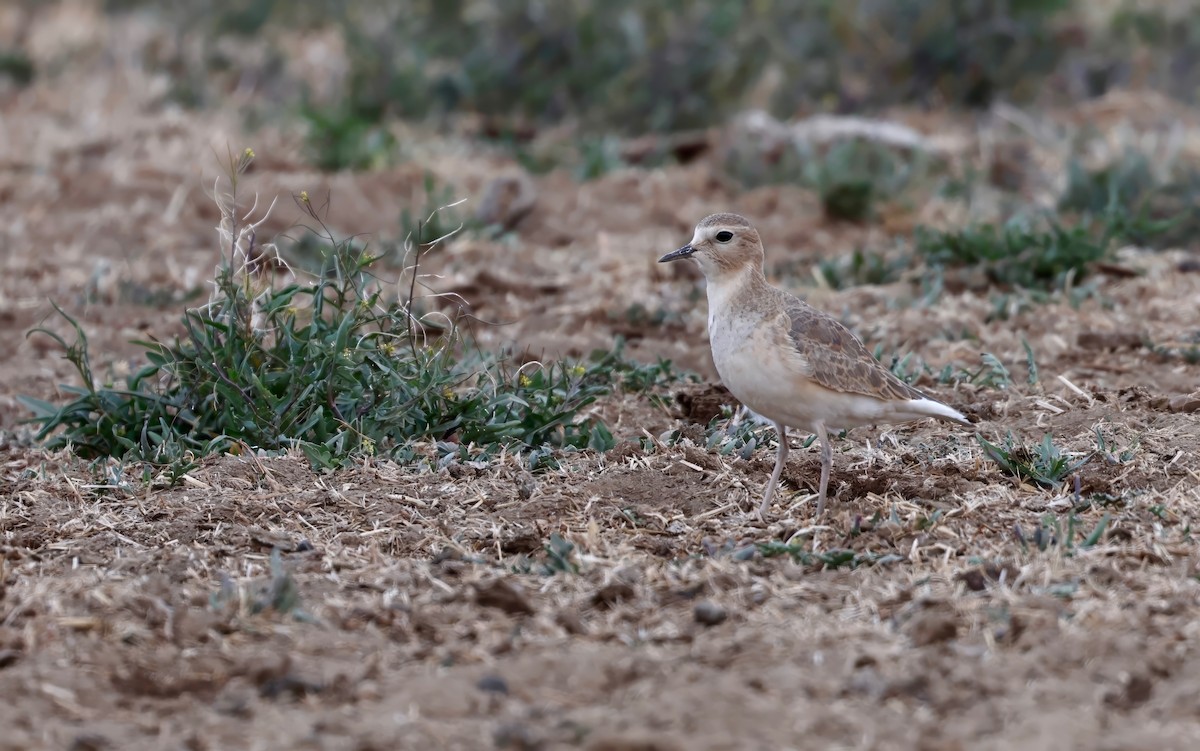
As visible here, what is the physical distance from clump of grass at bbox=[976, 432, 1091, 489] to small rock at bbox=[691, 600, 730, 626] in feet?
4.91

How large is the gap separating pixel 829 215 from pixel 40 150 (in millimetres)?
5247

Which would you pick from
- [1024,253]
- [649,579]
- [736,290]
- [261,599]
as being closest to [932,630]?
[649,579]

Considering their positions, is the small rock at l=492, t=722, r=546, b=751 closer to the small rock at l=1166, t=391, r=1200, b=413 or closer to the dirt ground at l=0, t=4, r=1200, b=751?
the dirt ground at l=0, t=4, r=1200, b=751

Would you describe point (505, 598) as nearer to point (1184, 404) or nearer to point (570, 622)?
point (570, 622)

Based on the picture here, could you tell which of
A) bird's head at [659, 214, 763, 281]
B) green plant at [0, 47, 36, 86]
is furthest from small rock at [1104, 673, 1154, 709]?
green plant at [0, 47, 36, 86]

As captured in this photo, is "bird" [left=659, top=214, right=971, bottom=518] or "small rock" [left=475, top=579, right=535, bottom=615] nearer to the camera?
"small rock" [left=475, top=579, right=535, bottom=615]

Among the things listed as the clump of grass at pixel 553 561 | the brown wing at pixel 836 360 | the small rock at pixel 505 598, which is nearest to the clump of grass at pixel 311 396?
the clump of grass at pixel 553 561

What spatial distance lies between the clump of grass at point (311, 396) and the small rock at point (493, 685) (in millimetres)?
1688

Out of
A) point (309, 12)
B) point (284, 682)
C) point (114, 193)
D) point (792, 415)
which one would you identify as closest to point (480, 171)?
point (114, 193)

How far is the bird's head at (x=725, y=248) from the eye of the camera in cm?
532

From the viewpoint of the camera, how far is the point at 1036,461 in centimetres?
519

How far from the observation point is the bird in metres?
4.93

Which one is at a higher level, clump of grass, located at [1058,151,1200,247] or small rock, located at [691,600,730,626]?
small rock, located at [691,600,730,626]

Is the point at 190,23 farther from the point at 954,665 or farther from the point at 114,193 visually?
the point at 954,665
